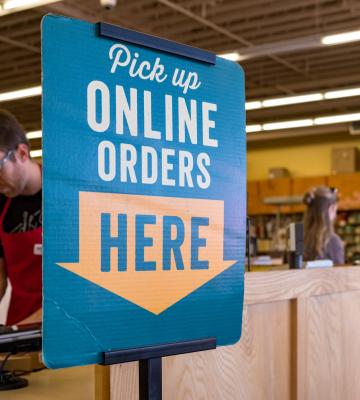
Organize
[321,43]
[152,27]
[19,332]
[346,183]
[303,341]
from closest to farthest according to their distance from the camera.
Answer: [19,332], [303,341], [321,43], [152,27], [346,183]

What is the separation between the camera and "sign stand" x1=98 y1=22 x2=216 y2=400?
40.9 inches

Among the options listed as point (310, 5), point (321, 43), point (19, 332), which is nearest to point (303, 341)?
point (19, 332)

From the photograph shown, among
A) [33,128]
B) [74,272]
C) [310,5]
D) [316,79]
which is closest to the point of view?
[74,272]

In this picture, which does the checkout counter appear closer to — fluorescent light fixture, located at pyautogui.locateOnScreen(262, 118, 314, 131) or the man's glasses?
the man's glasses

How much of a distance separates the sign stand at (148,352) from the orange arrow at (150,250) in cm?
7

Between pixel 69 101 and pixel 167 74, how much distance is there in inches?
8.4

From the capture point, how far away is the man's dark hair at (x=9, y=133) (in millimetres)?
2252

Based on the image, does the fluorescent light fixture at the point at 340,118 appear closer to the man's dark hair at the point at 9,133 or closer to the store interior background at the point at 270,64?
the store interior background at the point at 270,64

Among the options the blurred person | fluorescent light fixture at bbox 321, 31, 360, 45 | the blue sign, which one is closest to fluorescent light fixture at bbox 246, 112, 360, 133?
fluorescent light fixture at bbox 321, 31, 360, 45

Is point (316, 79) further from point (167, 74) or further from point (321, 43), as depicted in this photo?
point (167, 74)

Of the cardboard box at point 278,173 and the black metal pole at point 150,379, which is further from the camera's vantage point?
the cardboard box at point 278,173

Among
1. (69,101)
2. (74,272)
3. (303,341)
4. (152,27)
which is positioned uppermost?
(152,27)

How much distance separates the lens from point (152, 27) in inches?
334

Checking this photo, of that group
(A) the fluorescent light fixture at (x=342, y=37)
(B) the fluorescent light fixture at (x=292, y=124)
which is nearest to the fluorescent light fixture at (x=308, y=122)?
(B) the fluorescent light fixture at (x=292, y=124)
